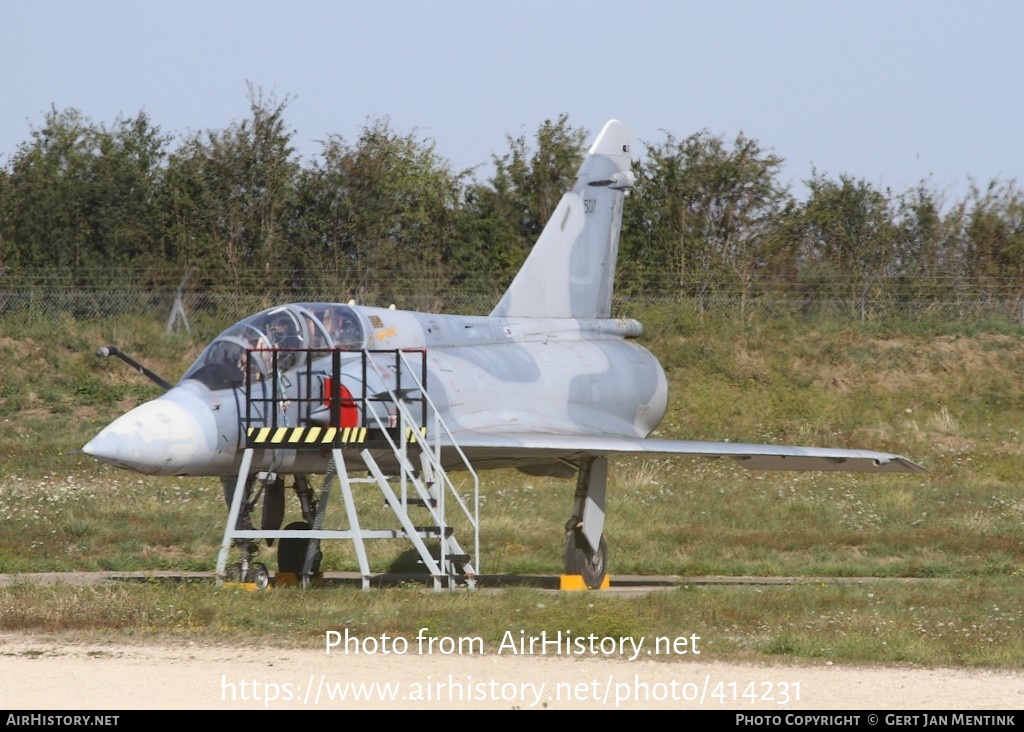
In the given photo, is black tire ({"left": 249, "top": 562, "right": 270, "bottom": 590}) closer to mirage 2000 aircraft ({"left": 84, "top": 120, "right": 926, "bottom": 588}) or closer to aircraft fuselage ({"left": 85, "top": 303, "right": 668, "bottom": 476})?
mirage 2000 aircraft ({"left": 84, "top": 120, "right": 926, "bottom": 588})

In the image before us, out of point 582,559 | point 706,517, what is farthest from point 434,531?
point 706,517

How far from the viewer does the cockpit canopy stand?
44.2ft

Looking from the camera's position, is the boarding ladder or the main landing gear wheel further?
the main landing gear wheel

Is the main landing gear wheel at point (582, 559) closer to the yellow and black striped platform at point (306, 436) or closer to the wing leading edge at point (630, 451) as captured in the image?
the wing leading edge at point (630, 451)

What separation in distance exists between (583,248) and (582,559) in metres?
4.97

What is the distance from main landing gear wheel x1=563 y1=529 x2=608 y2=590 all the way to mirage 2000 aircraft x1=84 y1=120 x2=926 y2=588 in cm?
2

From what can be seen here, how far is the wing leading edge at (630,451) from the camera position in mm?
14516

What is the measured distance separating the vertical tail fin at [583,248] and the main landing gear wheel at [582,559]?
3.75 metres

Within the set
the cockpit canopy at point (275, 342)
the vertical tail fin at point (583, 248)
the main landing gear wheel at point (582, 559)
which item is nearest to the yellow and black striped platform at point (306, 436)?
the cockpit canopy at point (275, 342)

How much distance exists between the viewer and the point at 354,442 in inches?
522

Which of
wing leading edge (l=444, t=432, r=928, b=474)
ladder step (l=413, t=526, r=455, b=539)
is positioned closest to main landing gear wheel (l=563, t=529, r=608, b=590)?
wing leading edge (l=444, t=432, r=928, b=474)

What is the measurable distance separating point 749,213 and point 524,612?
1208 inches

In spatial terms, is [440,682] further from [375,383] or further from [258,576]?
[375,383]

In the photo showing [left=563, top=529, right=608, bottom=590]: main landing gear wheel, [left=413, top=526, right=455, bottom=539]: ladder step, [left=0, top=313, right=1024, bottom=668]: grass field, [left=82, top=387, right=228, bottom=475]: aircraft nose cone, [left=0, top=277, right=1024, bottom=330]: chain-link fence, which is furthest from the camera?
[left=0, top=277, right=1024, bottom=330]: chain-link fence
